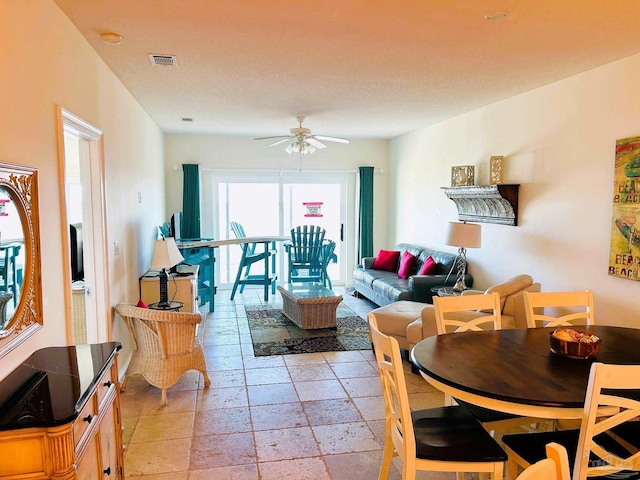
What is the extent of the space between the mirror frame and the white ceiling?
108cm

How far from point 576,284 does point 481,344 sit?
2041 mm

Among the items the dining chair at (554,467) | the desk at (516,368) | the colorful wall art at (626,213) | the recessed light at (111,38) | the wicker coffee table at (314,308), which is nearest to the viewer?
the dining chair at (554,467)

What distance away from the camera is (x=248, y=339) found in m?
5.14

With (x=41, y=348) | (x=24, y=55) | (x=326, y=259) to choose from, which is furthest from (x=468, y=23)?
(x=326, y=259)

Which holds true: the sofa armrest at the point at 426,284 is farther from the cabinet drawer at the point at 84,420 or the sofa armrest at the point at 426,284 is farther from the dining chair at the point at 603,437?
the cabinet drawer at the point at 84,420

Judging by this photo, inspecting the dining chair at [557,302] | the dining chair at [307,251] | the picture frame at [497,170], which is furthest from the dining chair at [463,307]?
the dining chair at [307,251]

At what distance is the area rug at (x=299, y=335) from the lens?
4836 mm

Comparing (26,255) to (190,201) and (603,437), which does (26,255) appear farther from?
(190,201)

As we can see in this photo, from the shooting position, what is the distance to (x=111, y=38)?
9.74 ft

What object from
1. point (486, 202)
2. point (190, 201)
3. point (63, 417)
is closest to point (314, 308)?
point (486, 202)

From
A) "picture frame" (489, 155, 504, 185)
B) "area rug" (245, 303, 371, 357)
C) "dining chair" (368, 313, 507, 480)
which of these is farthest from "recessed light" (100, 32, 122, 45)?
"picture frame" (489, 155, 504, 185)

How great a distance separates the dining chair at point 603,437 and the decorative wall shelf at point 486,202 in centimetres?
292

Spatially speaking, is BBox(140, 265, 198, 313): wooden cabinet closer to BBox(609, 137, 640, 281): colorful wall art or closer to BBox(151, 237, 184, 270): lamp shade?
BBox(151, 237, 184, 270): lamp shade

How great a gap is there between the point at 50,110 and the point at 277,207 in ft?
18.6
